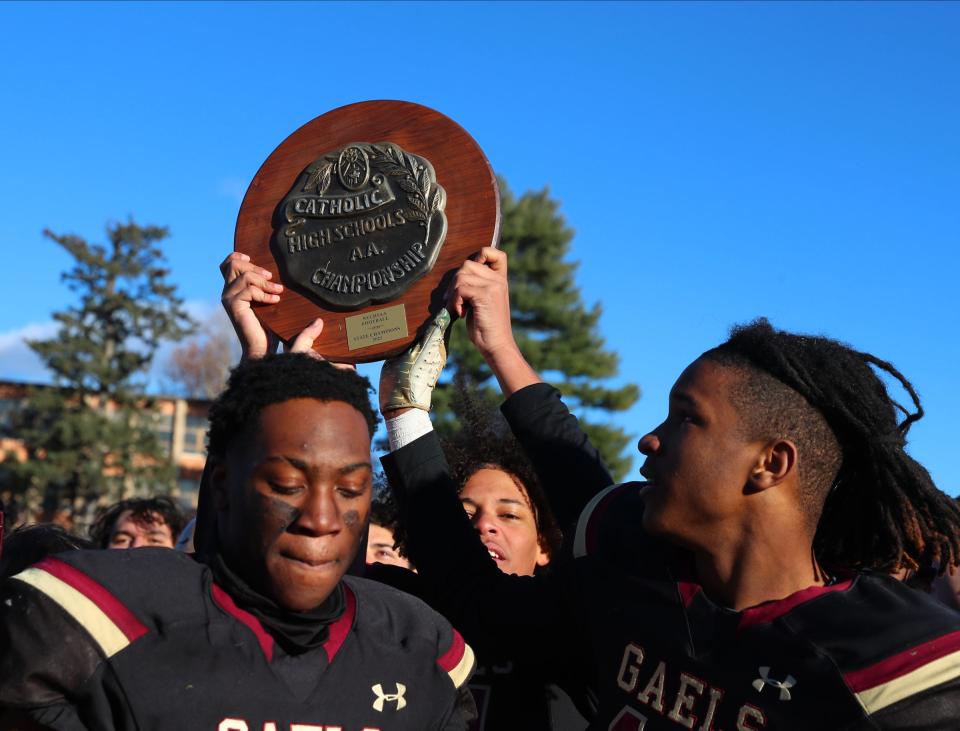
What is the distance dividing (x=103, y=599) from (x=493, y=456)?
2.12 metres

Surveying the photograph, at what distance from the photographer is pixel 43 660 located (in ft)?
6.77

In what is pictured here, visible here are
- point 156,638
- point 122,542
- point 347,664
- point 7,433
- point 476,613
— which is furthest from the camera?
point 7,433

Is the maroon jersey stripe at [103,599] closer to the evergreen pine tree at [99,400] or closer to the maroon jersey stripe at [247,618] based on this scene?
the maroon jersey stripe at [247,618]

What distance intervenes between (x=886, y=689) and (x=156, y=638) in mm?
1437

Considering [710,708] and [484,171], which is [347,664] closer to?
[710,708]

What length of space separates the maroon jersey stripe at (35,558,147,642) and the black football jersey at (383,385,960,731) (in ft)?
3.49

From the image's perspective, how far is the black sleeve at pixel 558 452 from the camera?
10.2 ft

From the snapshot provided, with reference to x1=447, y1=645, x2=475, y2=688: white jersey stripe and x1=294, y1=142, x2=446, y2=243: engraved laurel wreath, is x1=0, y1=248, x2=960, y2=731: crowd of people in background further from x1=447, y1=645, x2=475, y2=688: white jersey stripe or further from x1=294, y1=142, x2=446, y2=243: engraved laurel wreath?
x1=294, y1=142, x2=446, y2=243: engraved laurel wreath

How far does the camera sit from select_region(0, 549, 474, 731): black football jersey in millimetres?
2092

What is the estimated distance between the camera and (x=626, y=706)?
103 inches

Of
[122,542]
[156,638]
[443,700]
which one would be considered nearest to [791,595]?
[443,700]

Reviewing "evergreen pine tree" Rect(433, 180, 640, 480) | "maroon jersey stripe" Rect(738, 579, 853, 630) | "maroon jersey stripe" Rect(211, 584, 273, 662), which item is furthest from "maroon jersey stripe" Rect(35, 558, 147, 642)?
"evergreen pine tree" Rect(433, 180, 640, 480)

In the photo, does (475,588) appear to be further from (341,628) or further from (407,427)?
(341,628)

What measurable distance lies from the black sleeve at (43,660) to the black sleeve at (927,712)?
1.54 meters
